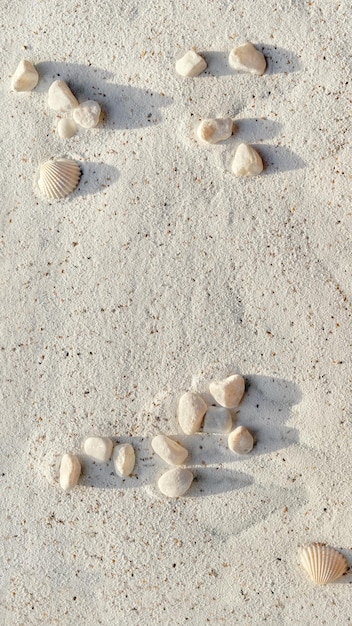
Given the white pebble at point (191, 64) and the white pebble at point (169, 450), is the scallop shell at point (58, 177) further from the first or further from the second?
the white pebble at point (169, 450)

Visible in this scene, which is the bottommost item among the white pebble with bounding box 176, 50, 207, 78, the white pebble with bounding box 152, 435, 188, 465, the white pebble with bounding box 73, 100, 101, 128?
the white pebble with bounding box 152, 435, 188, 465

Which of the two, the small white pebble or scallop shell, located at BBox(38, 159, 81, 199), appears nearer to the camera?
the small white pebble

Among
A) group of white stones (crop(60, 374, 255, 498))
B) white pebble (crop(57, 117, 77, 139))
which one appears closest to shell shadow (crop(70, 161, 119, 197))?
white pebble (crop(57, 117, 77, 139))

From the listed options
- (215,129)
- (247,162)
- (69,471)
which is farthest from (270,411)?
(215,129)

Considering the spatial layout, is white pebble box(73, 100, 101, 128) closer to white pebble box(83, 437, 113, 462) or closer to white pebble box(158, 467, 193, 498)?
white pebble box(83, 437, 113, 462)

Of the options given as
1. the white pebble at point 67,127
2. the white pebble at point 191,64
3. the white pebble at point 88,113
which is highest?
the white pebble at point 191,64

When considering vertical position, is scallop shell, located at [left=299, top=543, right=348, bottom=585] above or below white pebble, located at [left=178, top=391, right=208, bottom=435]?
below

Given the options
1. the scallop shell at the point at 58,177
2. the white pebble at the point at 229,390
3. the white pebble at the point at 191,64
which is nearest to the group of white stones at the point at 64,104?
the scallop shell at the point at 58,177
